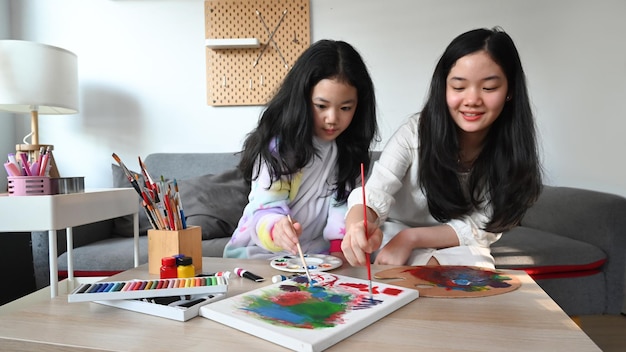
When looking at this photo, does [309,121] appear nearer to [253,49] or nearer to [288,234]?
[288,234]

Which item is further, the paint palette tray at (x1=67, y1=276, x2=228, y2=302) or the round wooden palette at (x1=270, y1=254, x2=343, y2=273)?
the round wooden palette at (x1=270, y1=254, x2=343, y2=273)

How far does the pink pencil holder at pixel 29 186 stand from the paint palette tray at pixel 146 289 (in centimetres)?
58

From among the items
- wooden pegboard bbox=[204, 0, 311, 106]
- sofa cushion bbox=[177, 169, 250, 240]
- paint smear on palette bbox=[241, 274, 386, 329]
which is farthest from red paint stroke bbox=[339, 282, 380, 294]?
wooden pegboard bbox=[204, 0, 311, 106]

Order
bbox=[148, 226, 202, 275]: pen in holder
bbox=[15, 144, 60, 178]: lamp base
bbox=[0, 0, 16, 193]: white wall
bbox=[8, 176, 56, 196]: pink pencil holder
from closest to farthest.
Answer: bbox=[148, 226, 202, 275]: pen in holder
bbox=[8, 176, 56, 196]: pink pencil holder
bbox=[15, 144, 60, 178]: lamp base
bbox=[0, 0, 16, 193]: white wall

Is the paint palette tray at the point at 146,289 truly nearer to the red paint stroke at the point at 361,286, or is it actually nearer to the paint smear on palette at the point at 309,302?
the paint smear on palette at the point at 309,302

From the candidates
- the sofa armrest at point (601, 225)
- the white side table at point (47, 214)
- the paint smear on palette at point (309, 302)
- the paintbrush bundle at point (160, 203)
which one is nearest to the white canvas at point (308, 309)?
the paint smear on palette at point (309, 302)

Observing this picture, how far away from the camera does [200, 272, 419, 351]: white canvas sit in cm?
41

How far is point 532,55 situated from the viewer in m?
1.88

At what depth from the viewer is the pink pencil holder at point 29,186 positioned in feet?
3.22

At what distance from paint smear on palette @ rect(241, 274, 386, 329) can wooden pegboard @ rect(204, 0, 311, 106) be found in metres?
1.46

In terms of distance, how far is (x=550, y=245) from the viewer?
1.28 m

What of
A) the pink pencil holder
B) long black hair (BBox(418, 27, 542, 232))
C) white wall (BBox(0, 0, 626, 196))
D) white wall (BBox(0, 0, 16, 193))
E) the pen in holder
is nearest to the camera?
the pen in holder

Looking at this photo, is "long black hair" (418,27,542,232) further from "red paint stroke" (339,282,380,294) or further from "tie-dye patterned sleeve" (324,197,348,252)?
"red paint stroke" (339,282,380,294)

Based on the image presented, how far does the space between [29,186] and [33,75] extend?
2.51 ft
